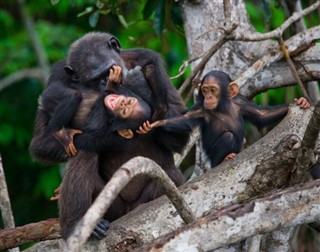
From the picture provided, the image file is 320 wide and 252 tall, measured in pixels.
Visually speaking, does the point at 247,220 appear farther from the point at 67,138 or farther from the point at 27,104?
the point at 27,104

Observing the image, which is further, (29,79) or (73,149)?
(29,79)

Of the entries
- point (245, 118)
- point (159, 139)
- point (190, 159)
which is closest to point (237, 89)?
point (245, 118)

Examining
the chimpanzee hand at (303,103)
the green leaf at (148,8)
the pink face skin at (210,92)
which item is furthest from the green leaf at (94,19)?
the chimpanzee hand at (303,103)

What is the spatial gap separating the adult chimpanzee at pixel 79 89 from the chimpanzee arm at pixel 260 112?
0.88 metres

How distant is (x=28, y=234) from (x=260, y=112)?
1.89m

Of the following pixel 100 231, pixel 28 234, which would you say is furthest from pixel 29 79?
pixel 100 231

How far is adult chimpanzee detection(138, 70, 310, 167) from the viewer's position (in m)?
6.63

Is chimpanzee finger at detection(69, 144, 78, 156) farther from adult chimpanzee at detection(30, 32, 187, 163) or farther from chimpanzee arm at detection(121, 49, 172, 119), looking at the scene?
chimpanzee arm at detection(121, 49, 172, 119)

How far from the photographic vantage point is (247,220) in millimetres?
4559

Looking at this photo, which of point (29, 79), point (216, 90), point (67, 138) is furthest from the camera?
point (29, 79)

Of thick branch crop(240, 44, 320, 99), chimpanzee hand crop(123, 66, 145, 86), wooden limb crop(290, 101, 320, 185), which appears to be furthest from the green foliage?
wooden limb crop(290, 101, 320, 185)

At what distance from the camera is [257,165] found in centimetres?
545

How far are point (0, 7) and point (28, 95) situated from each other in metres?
1.90

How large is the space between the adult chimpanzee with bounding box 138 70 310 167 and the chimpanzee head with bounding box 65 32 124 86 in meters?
0.65
